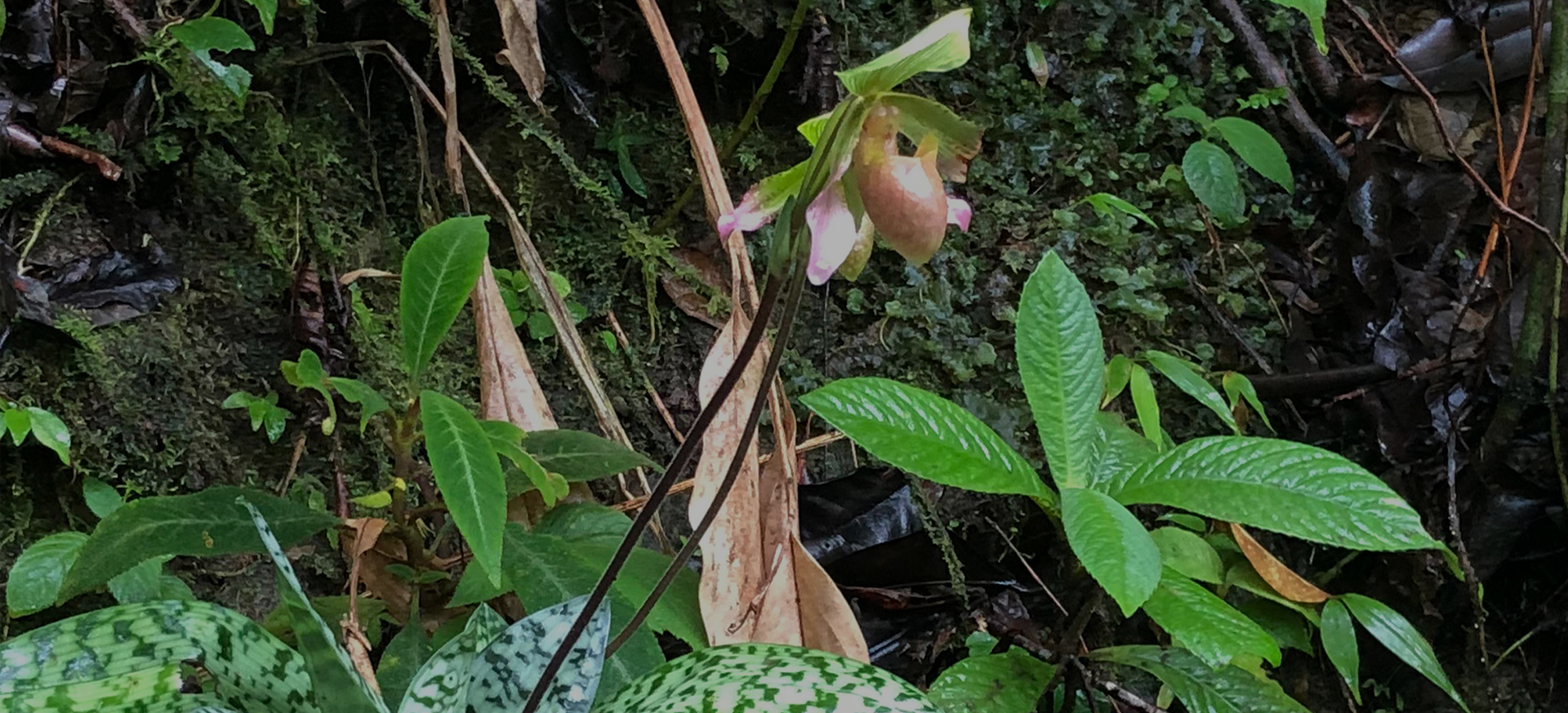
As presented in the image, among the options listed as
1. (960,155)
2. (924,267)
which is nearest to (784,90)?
(924,267)

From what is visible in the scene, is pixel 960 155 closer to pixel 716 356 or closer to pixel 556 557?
pixel 716 356

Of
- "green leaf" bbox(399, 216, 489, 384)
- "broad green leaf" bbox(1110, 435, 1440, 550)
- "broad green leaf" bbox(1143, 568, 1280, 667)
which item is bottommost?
"broad green leaf" bbox(1143, 568, 1280, 667)

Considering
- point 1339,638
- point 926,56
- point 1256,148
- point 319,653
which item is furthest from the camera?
point 1256,148

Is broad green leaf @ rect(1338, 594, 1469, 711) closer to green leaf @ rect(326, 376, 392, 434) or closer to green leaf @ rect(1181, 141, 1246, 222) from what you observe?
green leaf @ rect(1181, 141, 1246, 222)

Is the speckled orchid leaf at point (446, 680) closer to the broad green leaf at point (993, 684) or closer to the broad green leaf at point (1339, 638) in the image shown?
the broad green leaf at point (993, 684)

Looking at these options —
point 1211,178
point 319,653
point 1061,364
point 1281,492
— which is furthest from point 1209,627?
point 1211,178

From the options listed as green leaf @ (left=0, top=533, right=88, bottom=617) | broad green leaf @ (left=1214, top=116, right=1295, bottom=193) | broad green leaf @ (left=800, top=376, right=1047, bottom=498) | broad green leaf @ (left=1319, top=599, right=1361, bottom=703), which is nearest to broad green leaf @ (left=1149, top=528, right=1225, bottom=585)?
broad green leaf @ (left=1319, top=599, right=1361, bottom=703)

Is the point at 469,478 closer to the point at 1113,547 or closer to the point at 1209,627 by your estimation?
the point at 1113,547
